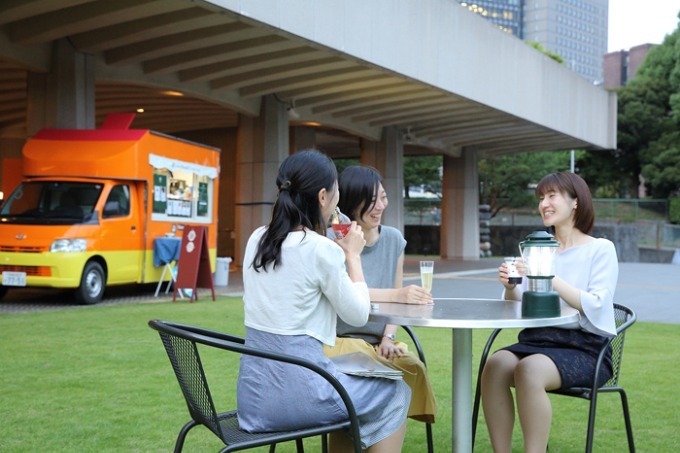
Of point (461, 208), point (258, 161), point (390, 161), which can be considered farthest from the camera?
point (461, 208)

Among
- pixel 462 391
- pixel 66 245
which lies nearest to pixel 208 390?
pixel 462 391

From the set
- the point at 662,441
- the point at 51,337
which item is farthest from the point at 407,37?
the point at 662,441

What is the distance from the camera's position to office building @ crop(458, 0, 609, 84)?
171500mm

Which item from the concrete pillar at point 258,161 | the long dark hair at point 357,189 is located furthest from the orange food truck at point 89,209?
the long dark hair at point 357,189

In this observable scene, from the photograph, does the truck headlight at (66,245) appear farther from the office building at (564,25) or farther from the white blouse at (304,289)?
the office building at (564,25)

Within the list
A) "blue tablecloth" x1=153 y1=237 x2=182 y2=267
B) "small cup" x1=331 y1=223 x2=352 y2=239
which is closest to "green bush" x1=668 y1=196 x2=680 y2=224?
"blue tablecloth" x1=153 y1=237 x2=182 y2=267

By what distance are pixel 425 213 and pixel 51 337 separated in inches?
1399

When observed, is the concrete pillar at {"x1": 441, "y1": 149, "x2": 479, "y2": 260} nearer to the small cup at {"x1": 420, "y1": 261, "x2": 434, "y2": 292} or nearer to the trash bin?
the trash bin

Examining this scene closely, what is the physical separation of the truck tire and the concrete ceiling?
402cm

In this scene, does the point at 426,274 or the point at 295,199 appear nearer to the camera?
the point at 295,199

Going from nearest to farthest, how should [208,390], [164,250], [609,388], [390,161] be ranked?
[208,390] → [609,388] → [164,250] → [390,161]

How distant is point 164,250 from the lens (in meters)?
14.4

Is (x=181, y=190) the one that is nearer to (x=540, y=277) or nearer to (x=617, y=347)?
(x=617, y=347)

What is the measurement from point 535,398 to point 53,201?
10891 mm
